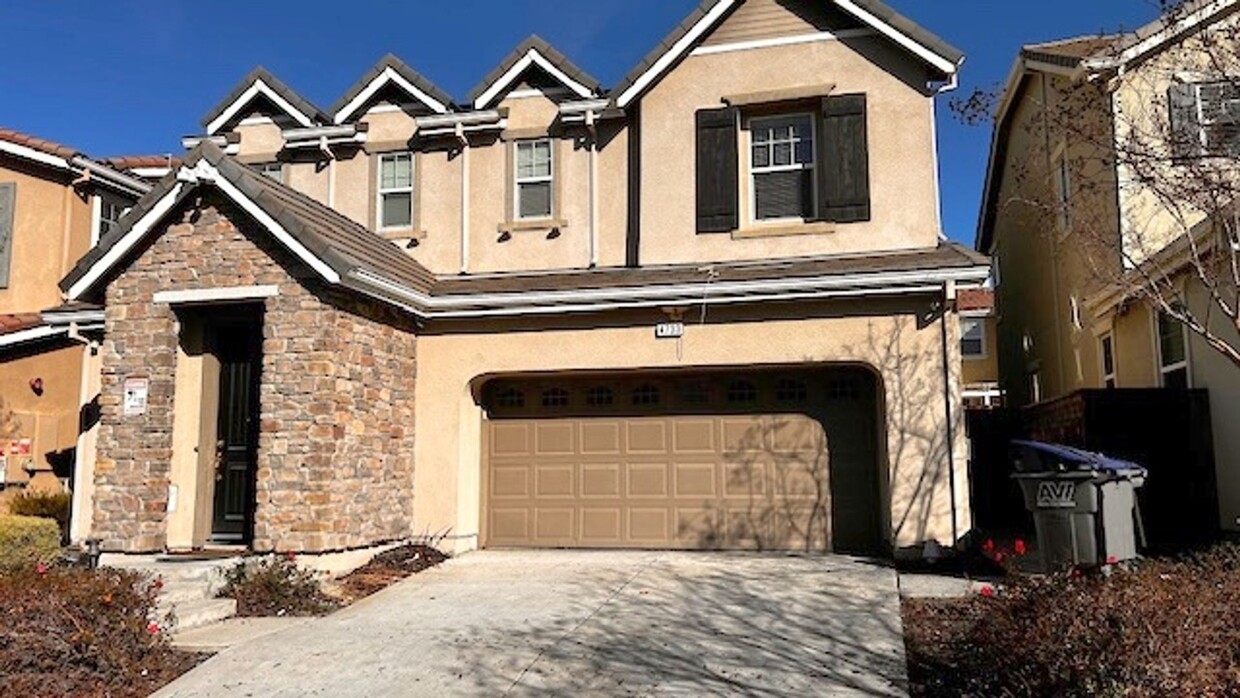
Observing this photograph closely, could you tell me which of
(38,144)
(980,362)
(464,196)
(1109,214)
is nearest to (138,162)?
(38,144)

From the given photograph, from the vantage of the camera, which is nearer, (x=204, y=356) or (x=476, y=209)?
(x=204, y=356)

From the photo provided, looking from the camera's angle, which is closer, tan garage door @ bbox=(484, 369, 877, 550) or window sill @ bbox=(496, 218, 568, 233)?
tan garage door @ bbox=(484, 369, 877, 550)

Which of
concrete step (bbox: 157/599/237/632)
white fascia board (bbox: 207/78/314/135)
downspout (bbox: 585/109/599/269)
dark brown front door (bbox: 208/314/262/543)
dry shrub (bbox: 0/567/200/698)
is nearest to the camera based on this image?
dry shrub (bbox: 0/567/200/698)

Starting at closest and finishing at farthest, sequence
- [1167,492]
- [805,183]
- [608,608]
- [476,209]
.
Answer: [608,608], [1167,492], [805,183], [476,209]

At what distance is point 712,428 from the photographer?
39.2 ft

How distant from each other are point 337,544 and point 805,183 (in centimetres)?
740

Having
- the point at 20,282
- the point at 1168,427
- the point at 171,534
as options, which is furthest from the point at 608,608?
the point at 20,282

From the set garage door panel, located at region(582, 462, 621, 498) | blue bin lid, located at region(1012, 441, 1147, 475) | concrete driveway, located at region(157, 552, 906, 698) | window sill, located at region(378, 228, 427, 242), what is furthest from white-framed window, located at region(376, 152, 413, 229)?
blue bin lid, located at region(1012, 441, 1147, 475)

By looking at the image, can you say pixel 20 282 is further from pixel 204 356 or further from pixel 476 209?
pixel 476 209

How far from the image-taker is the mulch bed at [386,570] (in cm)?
961

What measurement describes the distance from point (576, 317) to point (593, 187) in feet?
7.58

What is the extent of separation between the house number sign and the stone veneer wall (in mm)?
72

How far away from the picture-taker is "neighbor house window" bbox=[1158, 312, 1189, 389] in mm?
12461

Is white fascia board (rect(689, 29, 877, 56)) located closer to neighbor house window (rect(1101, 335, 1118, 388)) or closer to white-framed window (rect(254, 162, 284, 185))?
white-framed window (rect(254, 162, 284, 185))
